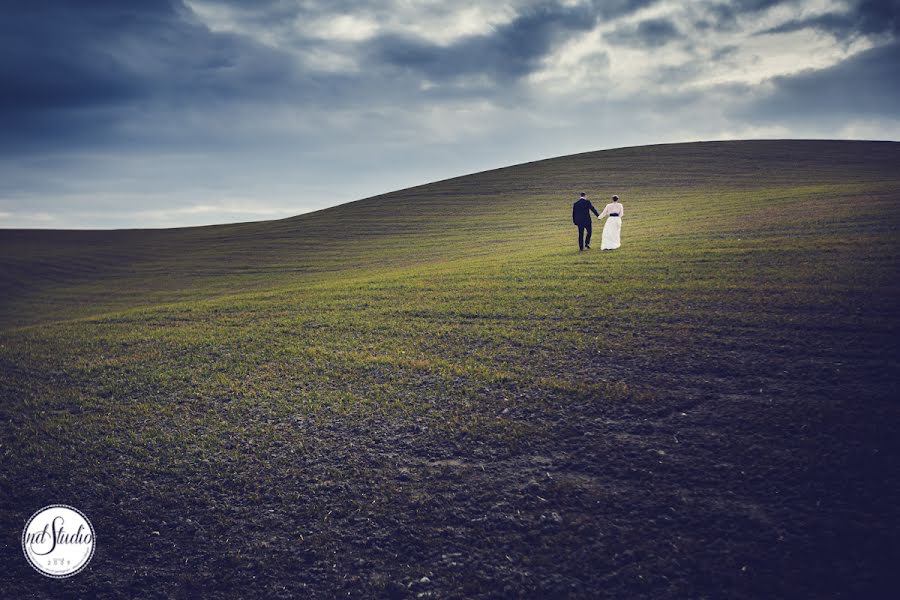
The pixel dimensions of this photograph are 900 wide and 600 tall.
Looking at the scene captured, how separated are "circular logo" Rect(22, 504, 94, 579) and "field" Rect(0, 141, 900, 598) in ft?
0.55

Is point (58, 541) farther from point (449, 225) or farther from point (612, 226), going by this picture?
point (449, 225)

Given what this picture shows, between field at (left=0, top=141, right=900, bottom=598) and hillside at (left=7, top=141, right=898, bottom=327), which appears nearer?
field at (left=0, top=141, right=900, bottom=598)

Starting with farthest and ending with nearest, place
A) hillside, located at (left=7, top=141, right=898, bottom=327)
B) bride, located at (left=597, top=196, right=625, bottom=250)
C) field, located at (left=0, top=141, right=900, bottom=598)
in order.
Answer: hillside, located at (left=7, top=141, right=898, bottom=327), bride, located at (left=597, top=196, right=625, bottom=250), field, located at (left=0, top=141, right=900, bottom=598)

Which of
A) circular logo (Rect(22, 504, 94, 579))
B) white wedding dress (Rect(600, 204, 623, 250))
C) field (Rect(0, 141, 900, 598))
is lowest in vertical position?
circular logo (Rect(22, 504, 94, 579))

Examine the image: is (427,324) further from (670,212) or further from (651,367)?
(670,212)

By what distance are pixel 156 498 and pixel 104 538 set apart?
2.81ft

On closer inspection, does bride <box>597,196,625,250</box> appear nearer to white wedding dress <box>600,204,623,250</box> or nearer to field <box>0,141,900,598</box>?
white wedding dress <box>600,204,623,250</box>

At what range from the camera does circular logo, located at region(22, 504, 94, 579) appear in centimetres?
739

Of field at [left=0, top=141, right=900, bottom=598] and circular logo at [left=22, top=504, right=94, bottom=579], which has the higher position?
field at [left=0, top=141, right=900, bottom=598]

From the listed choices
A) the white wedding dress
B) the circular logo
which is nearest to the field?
the circular logo

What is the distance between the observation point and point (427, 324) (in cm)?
1591

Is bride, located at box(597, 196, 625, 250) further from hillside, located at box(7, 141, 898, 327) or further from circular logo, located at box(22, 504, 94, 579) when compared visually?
circular logo, located at box(22, 504, 94, 579)

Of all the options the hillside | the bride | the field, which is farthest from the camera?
the hillside

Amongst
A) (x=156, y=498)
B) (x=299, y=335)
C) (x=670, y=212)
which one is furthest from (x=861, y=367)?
(x=670, y=212)
